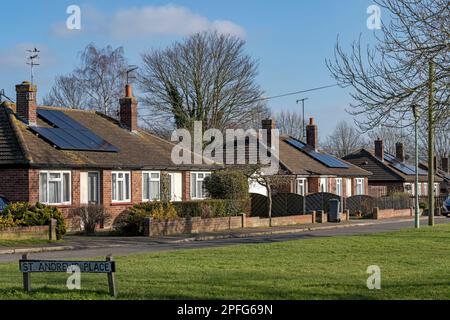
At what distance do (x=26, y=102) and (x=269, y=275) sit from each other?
73.2 ft

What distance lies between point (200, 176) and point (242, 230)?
7263mm

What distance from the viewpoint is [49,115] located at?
35719 millimetres

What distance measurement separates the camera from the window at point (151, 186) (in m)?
35.2

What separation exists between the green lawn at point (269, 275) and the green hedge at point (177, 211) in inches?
373

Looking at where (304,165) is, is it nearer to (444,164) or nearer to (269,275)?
(269,275)

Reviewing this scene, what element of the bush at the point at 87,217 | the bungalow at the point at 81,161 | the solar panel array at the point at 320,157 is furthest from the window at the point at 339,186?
the bush at the point at 87,217

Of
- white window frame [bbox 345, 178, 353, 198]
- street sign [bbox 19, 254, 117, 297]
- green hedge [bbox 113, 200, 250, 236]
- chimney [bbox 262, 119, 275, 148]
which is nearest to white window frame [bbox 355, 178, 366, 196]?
white window frame [bbox 345, 178, 353, 198]

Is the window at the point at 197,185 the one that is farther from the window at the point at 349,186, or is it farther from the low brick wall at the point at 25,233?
the window at the point at 349,186

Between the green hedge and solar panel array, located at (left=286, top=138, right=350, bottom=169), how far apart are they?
1689 cm

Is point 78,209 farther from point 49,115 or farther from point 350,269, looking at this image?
point 350,269

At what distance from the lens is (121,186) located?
3394cm

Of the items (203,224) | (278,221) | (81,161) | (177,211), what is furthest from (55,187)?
(278,221)
